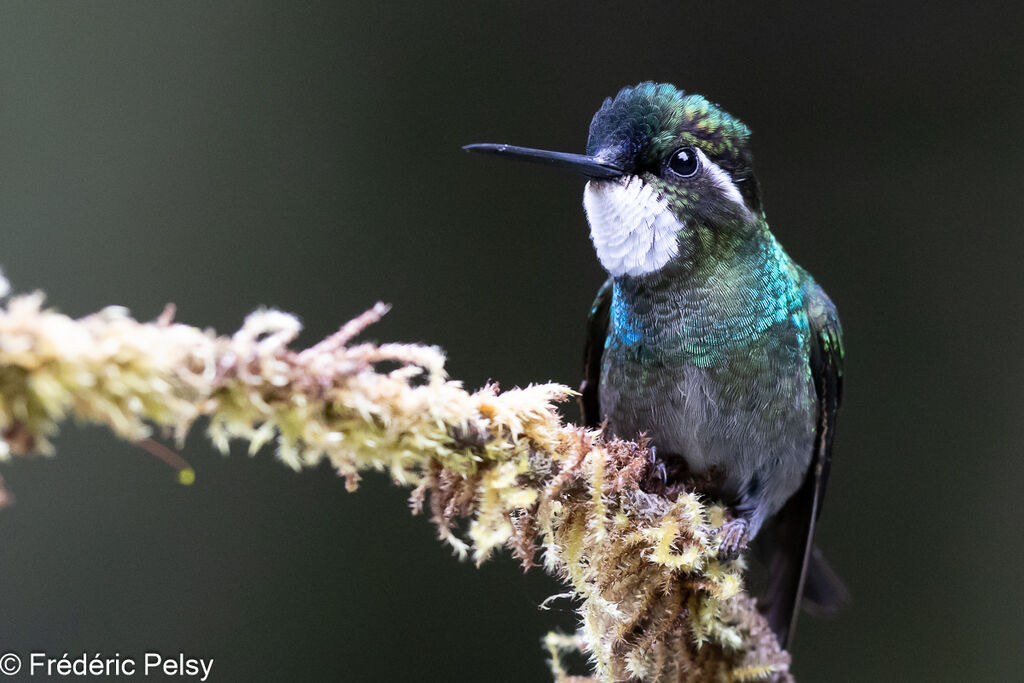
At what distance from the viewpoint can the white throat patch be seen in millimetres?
2021

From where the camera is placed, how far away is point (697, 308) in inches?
82.4

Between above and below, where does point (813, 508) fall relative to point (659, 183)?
below

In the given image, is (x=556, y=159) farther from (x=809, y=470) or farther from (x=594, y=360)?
(x=809, y=470)

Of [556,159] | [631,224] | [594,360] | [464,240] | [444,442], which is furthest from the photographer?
[464,240]

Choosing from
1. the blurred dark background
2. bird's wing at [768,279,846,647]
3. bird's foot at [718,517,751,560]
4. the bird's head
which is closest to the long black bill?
the bird's head

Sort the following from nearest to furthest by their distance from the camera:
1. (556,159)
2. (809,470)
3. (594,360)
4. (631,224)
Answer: (556,159) < (631,224) < (809,470) < (594,360)

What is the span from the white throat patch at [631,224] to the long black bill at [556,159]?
3 cm

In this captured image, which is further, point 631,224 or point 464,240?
point 464,240

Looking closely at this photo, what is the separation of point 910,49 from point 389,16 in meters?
2.50

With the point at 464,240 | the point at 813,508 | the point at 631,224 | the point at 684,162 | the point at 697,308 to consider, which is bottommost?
the point at 813,508

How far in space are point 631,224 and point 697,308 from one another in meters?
0.26

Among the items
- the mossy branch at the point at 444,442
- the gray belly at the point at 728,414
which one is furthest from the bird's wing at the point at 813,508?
the mossy branch at the point at 444,442

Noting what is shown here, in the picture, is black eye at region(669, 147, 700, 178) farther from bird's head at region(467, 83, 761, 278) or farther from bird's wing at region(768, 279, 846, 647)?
bird's wing at region(768, 279, 846, 647)

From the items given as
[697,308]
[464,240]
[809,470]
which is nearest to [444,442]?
[697,308]
